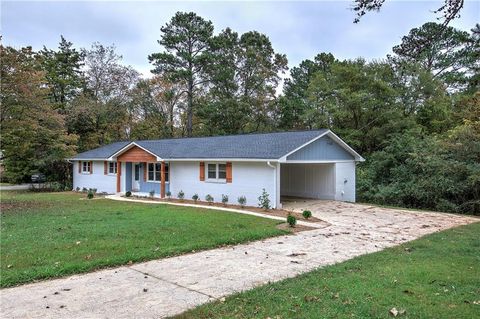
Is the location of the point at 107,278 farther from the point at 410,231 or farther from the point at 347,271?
the point at 410,231

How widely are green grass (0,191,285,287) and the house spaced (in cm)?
396

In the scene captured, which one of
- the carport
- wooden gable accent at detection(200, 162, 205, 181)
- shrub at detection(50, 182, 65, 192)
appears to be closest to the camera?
the carport

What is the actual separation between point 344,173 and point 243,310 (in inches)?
621

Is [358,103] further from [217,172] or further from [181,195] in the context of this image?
[181,195]

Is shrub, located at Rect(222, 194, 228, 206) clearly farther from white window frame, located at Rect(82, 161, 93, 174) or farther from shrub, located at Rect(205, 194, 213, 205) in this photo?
white window frame, located at Rect(82, 161, 93, 174)

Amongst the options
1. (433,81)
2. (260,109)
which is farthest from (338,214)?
(260,109)

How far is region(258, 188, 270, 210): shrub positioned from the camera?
1507 centimetres

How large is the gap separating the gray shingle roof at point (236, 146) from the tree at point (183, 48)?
40.7 ft

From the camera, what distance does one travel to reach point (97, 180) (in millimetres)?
25375

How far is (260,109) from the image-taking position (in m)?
35.2

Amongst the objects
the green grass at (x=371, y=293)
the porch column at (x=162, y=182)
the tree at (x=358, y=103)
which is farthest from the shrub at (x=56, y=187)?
the green grass at (x=371, y=293)

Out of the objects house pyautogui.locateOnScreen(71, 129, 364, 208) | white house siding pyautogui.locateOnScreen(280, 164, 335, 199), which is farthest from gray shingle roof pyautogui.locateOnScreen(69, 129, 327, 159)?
white house siding pyautogui.locateOnScreen(280, 164, 335, 199)

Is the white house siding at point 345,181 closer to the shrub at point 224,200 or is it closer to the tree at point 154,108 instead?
the shrub at point 224,200

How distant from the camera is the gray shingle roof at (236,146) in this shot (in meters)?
16.1
